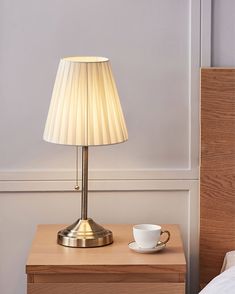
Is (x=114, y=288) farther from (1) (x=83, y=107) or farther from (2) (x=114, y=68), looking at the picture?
(2) (x=114, y=68)

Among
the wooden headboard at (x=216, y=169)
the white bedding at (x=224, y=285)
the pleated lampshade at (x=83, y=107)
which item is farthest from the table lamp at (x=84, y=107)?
the white bedding at (x=224, y=285)

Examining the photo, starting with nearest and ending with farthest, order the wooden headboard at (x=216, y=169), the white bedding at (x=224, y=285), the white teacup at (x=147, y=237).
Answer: the white bedding at (x=224, y=285)
the white teacup at (x=147, y=237)
the wooden headboard at (x=216, y=169)

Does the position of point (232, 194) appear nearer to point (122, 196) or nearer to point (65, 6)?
point (122, 196)

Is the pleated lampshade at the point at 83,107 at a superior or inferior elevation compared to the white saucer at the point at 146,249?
superior

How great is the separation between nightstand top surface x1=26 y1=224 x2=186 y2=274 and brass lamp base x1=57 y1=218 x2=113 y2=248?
2 centimetres

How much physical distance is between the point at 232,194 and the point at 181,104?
35cm

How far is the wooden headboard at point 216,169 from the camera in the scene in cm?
249

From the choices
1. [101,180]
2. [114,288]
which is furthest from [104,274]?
[101,180]

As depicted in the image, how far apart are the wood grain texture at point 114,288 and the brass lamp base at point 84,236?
0.16 metres

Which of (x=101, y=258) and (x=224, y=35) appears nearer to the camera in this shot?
(x=101, y=258)

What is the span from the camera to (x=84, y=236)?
2268 mm

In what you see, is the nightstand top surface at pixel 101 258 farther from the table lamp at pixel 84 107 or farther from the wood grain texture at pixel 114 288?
the table lamp at pixel 84 107

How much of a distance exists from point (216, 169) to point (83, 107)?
57cm

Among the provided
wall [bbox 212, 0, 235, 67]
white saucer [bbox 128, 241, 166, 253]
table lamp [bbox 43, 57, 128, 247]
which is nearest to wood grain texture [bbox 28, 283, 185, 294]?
white saucer [bbox 128, 241, 166, 253]
